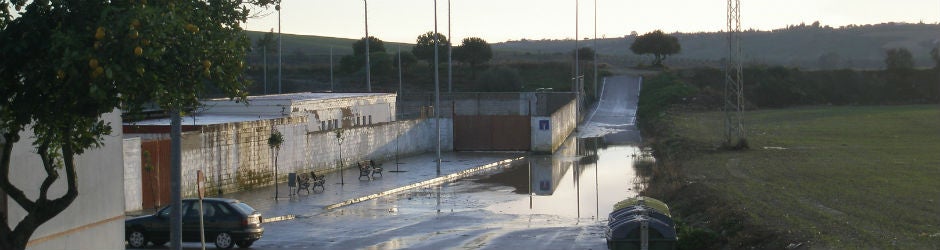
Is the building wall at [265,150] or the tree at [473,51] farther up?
the tree at [473,51]

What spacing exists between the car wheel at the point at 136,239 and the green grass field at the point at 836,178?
12443mm

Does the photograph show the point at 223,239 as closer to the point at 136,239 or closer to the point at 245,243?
the point at 245,243

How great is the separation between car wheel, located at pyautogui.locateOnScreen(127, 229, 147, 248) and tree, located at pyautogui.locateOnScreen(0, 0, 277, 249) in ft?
34.9

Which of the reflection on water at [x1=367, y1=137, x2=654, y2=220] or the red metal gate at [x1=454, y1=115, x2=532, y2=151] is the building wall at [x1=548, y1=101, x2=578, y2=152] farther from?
the reflection on water at [x1=367, y1=137, x2=654, y2=220]

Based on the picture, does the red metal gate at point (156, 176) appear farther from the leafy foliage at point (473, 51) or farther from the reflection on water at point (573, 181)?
the leafy foliage at point (473, 51)

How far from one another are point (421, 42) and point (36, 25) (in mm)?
101229

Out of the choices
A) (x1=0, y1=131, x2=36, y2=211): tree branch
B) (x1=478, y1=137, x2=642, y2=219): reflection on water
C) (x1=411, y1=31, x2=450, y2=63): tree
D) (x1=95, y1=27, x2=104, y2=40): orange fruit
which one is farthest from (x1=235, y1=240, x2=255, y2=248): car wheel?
(x1=411, y1=31, x2=450, y2=63): tree

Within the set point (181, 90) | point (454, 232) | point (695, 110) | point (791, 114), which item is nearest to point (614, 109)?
point (695, 110)

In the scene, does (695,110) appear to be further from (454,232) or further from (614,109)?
(454,232)

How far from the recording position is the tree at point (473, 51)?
354 ft

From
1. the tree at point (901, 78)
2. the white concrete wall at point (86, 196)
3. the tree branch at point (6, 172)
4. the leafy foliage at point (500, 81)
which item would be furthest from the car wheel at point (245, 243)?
the tree at point (901, 78)

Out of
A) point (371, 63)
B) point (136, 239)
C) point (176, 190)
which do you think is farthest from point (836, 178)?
point (371, 63)

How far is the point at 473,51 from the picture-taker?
108000mm

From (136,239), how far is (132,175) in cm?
575
